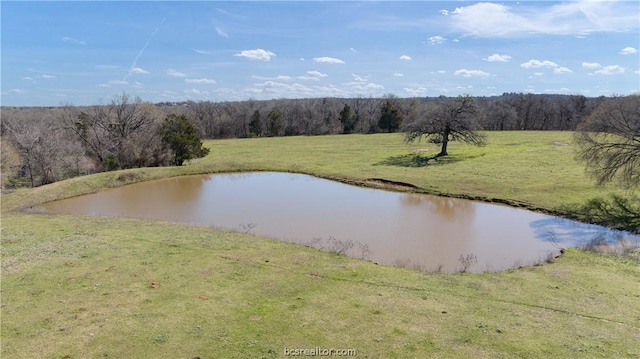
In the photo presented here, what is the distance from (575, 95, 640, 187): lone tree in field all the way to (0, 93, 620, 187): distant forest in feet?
53.7

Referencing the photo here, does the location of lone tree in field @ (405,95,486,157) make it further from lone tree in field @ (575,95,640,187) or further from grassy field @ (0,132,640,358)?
grassy field @ (0,132,640,358)

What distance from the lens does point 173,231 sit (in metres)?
16.2

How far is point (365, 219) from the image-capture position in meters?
19.2

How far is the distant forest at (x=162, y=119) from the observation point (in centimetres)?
3089

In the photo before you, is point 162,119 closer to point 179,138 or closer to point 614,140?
point 179,138

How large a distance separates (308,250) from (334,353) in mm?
6757

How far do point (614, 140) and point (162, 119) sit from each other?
40761 millimetres

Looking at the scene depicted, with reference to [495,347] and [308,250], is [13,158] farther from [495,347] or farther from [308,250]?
[495,347]

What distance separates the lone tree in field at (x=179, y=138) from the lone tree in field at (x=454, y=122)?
2202 centimetres

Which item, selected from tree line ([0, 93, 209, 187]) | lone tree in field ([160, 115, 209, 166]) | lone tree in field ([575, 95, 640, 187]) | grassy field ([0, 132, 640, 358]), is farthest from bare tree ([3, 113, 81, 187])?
lone tree in field ([575, 95, 640, 187])

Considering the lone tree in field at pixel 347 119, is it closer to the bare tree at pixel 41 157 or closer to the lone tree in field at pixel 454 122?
the lone tree in field at pixel 454 122

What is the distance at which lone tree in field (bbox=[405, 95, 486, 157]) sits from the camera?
1457 inches

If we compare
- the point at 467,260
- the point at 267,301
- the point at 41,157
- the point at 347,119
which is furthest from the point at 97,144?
the point at 347,119

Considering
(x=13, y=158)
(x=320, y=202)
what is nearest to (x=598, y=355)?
(x=320, y=202)
